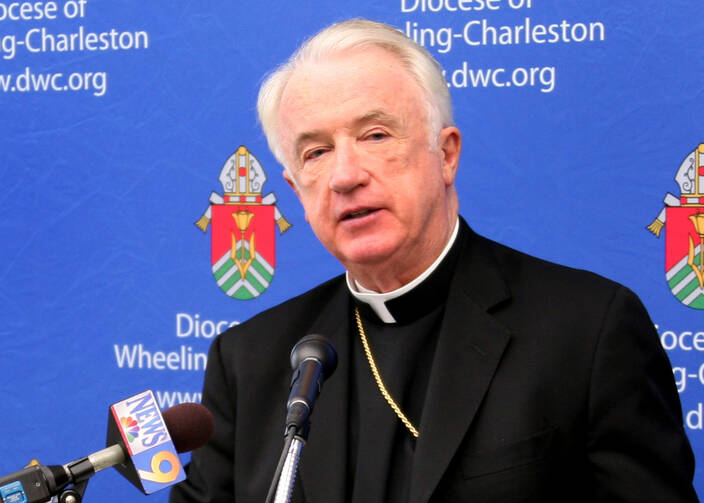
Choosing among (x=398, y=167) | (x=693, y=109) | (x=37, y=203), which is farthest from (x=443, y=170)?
(x=37, y=203)

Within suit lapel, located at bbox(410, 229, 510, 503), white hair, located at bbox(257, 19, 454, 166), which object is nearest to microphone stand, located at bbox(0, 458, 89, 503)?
suit lapel, located at bbox(410, 229, 510, 503)

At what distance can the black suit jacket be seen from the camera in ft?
5.15

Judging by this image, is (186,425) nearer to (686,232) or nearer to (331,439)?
(331,439)

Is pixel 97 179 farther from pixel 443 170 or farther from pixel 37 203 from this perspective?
pixel 443 170

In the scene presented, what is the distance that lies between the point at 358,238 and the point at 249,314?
914 mm

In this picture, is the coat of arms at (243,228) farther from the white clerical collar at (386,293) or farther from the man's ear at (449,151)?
the man's ear at (449,151)

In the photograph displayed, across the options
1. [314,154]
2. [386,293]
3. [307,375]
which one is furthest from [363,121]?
[307,375]

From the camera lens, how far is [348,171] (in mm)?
1643

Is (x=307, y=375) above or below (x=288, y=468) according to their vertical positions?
above

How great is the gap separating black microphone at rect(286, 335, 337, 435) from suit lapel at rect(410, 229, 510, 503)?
17.3 inches

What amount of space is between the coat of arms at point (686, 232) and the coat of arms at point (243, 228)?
41.1 inches

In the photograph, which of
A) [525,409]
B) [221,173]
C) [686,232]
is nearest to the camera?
[525,409]

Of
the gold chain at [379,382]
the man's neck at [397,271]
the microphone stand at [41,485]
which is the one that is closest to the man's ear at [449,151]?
the man's neck at [397,271]

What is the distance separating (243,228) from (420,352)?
0.86 m
